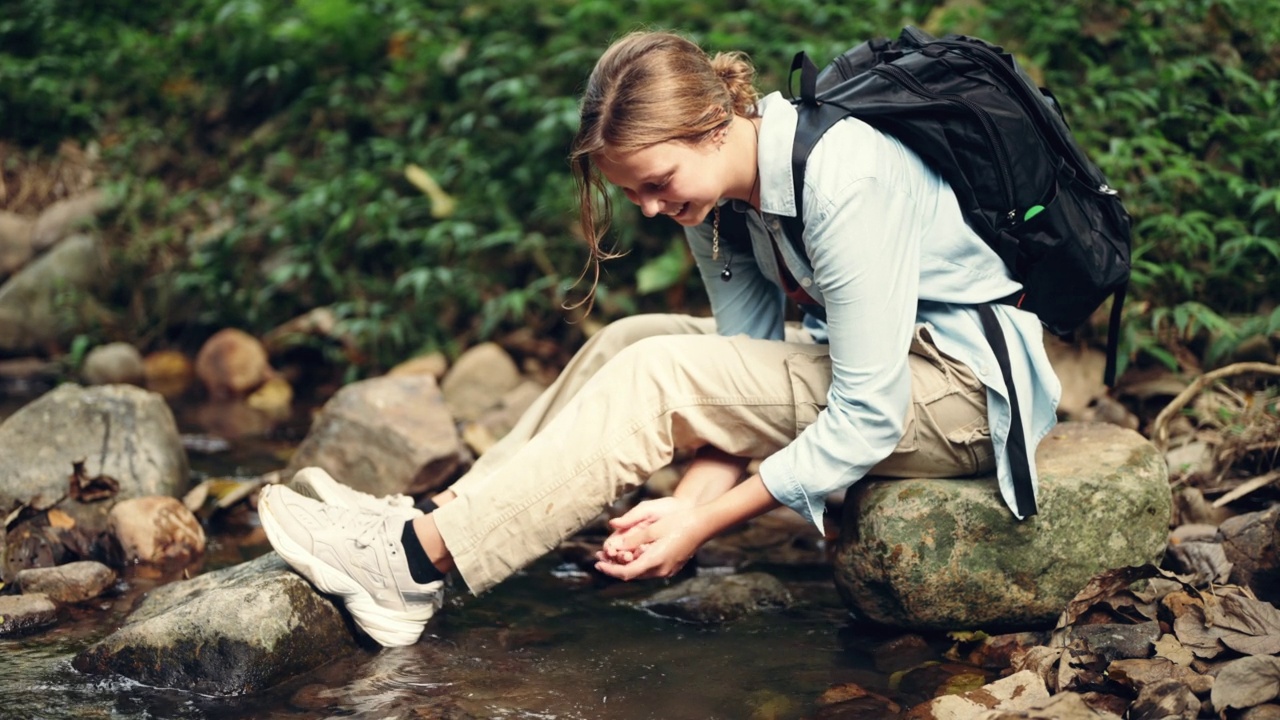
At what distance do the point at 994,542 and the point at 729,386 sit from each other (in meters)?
0.88

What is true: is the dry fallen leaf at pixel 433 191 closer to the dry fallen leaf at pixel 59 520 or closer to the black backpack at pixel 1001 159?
the dry fallen leaf at pixel 59 520

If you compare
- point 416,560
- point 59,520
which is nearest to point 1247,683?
point 416,560

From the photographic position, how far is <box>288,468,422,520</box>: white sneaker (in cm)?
330

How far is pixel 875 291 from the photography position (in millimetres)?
2770

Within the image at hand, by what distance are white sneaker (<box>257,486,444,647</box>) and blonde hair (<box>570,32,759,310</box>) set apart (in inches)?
38.0

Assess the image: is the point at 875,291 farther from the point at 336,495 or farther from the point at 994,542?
the point at 336,495

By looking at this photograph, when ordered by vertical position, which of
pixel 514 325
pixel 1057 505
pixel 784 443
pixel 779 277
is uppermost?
pixel 779 277

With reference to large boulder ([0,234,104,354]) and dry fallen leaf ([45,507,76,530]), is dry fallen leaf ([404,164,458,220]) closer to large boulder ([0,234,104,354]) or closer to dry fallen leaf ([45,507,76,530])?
large boulder ([0,234,104,354])

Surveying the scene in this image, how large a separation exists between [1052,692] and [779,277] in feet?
4.32

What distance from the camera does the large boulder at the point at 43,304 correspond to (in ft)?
25.4

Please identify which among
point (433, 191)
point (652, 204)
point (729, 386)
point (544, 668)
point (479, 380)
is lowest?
point (479, 380)

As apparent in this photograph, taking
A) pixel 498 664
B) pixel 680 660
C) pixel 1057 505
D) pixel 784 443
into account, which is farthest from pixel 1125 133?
pixel 498 664

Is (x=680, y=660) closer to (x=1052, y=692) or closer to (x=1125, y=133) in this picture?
(x=1052, y=692)

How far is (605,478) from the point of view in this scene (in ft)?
9.84
